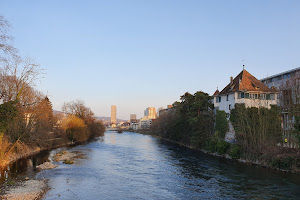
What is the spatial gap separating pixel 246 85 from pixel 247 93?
5.81 ft

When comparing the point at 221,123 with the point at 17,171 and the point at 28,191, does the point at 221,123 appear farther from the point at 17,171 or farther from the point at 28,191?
the point at 28,191

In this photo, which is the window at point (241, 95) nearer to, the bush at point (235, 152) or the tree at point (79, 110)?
the bush at point (235, 152)

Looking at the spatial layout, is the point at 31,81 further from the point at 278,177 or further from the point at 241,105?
the point at 241,105

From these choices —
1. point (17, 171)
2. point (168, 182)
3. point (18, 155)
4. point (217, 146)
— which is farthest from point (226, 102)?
point (18, 155)

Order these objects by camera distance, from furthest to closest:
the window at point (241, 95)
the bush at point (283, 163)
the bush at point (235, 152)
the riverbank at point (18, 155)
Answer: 1. the window at point (241, 95)
2. the bush at point (235, 152)
3. the riverbank at point (18, 155)
4. the bush at point (283, 163)

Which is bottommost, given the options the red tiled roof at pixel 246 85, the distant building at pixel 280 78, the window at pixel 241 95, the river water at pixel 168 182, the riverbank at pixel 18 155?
the river water at pixel 168 182

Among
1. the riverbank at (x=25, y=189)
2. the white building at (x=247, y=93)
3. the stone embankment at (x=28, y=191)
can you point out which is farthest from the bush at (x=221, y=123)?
the stone embankment at (x=28, y=191)

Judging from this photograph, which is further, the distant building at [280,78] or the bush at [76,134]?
the bush at [76,134]

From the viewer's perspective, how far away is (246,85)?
4259cm

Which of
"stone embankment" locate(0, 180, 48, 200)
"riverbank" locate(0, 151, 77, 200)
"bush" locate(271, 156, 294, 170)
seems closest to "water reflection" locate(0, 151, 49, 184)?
"riverbank" locate(0, 151, 77, 200)

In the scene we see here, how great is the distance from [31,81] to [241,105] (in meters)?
32.3

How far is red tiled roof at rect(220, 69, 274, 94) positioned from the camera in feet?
137

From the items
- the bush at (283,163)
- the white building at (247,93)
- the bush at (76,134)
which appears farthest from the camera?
the bush at (76,134)

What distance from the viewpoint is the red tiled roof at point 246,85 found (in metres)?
41.8
